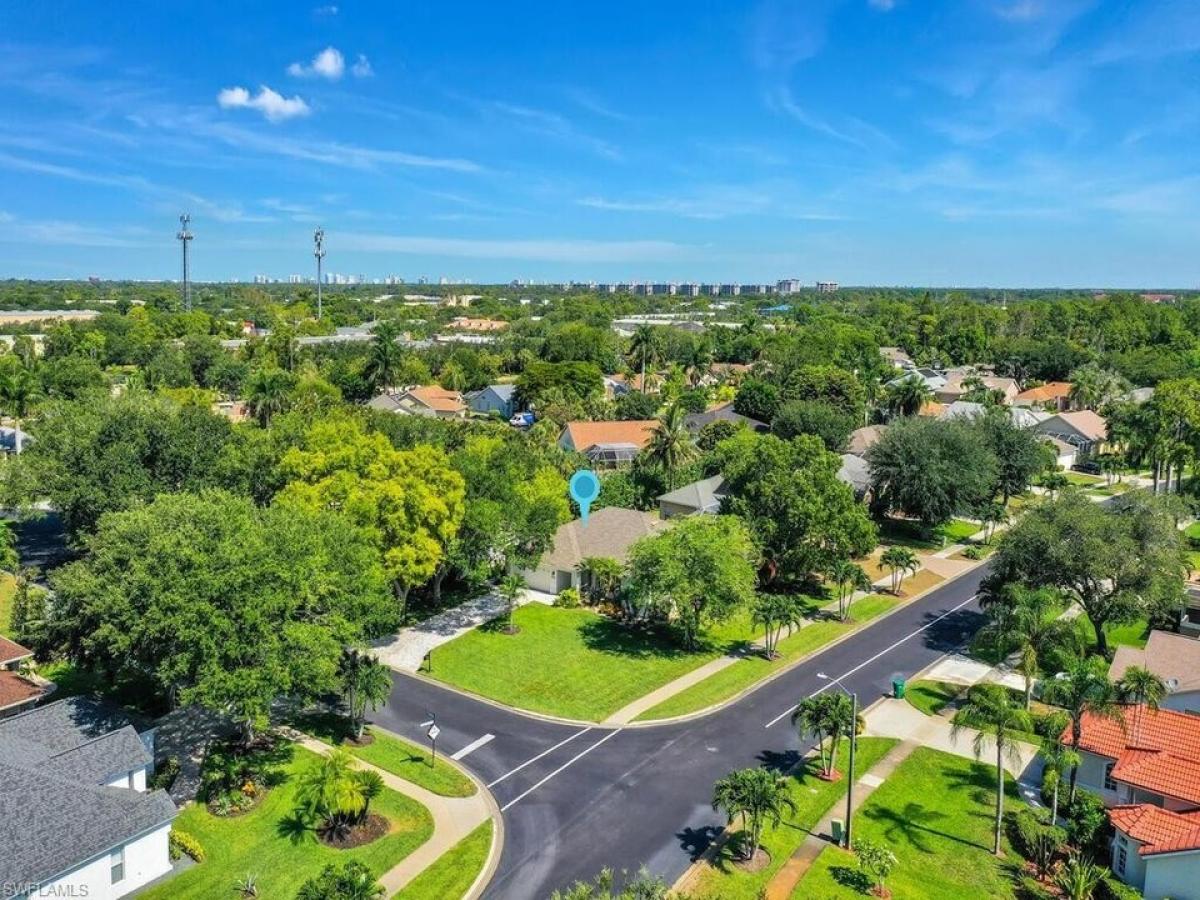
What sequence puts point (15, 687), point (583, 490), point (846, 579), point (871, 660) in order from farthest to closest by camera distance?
point (583, 490)
point (846, 579)
point (871, 660)
point (15, 687)

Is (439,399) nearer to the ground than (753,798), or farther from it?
farther from it

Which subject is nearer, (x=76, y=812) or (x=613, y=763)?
(x=76, y=812)

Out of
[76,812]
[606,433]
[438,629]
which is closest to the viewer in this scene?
[76,812]

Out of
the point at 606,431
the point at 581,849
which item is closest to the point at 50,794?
the point at 581,849

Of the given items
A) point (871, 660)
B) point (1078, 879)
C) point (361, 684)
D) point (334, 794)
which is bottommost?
point (871, 660)

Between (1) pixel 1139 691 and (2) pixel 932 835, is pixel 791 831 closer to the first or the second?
(2) pixel 932 835

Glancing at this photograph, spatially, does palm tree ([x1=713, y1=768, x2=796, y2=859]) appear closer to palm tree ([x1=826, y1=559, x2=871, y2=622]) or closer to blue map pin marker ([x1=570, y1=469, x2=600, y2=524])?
palm tree ([x1=826, y1=559, x2=871, y2=622])

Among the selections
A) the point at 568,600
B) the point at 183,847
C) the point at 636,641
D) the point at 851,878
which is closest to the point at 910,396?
the point at 568,600
